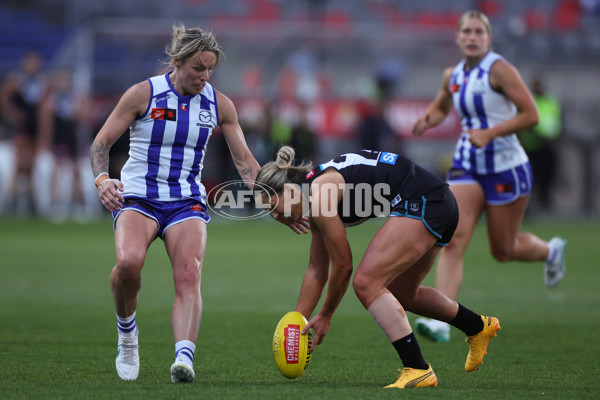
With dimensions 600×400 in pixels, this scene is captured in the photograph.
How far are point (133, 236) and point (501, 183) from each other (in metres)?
3.29

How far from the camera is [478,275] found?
35.8ft

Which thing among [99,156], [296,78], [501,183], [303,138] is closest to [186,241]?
[99,156]

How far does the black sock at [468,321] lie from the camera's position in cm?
561

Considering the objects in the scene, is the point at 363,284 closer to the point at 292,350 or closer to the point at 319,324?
the point at 319,324

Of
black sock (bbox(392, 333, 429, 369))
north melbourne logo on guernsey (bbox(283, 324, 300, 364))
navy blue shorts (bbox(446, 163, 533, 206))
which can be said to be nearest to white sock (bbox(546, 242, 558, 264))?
navy blue shorts (bbox(446, 163, 533, 206))

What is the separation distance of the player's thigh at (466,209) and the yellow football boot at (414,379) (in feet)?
7.42

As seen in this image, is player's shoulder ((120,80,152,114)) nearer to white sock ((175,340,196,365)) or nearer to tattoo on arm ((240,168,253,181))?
tattoo on arm ((240,168,253,181))

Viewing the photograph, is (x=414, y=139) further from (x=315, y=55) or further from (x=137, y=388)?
(x=137, y=388)

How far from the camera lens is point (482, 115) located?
7.34 meters

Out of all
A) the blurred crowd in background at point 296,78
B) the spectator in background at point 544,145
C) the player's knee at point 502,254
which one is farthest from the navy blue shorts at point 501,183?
the blurred crowd in background at point 296,78

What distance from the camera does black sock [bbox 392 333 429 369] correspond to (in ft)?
16.4

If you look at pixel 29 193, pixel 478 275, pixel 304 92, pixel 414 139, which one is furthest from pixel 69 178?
pixel 478 275

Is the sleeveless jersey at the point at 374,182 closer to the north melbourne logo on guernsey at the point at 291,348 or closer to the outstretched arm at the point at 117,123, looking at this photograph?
the north melbourne logo on guernsey at the point at 291,348

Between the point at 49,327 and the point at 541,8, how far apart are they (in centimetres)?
2175
